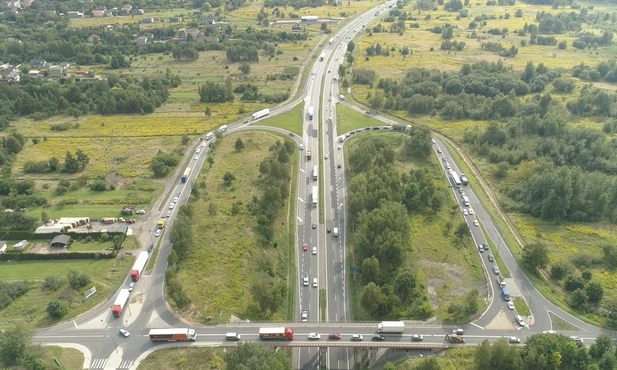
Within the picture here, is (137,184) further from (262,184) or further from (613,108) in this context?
(613,108)

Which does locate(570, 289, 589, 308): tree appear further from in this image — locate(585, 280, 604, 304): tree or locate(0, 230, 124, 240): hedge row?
locate(0, 230, 124, 240): hedge row

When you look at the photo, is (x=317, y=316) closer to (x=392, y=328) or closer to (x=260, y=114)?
(x=392, y=328)

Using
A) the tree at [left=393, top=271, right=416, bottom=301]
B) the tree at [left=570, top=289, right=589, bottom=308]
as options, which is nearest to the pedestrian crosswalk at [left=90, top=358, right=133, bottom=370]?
the tree at [left=393, top=271, right=416, bottom=301]

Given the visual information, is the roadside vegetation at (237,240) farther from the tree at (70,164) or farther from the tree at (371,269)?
the tree at (70,164)

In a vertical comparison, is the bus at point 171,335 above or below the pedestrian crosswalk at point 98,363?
above

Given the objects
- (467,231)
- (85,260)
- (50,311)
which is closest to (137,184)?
(85,260)

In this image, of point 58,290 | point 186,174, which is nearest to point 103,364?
point 58,290

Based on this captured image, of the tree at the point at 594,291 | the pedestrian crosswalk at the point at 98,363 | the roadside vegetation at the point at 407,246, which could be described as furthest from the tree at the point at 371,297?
the pedestrian crosswalk at the point at 98,363
